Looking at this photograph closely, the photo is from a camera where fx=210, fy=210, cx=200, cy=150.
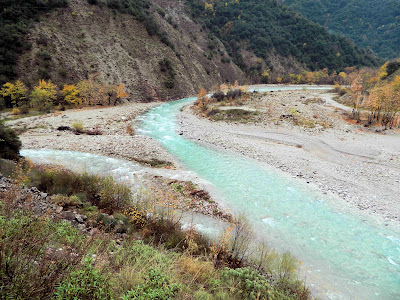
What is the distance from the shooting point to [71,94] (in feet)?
117

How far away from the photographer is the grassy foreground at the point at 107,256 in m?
3.17

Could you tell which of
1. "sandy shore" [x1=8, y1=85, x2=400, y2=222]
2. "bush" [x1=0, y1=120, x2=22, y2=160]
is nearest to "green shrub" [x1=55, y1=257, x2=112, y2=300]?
"bush" [x1=0, y1=120, x2=22, y2=160]

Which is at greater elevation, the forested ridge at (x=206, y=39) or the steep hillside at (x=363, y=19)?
the steep hillside at (x=363, y=19)

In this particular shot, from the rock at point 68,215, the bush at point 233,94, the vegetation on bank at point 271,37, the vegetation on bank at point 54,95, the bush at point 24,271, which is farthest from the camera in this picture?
the vegetation on bank at point 271,37

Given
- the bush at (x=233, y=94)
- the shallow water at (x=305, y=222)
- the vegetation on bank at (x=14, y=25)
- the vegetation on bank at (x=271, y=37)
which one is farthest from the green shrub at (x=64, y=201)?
the vegetation on bank at (x=271, y=37)

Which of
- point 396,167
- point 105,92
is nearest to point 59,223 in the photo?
point 396,167

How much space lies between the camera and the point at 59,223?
A: 6.28 metres

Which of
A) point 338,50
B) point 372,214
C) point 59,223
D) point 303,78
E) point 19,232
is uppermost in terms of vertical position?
point 338,50

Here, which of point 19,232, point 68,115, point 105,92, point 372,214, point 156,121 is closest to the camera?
point 19,232

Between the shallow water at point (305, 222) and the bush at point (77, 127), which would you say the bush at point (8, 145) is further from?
the bush at point (77, 127)

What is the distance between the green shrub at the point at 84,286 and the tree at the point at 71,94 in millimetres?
38963

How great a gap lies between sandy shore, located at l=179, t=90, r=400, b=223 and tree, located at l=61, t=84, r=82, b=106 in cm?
1843

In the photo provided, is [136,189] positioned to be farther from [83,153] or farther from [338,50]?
[338,50]

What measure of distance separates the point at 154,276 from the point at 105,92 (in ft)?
136
